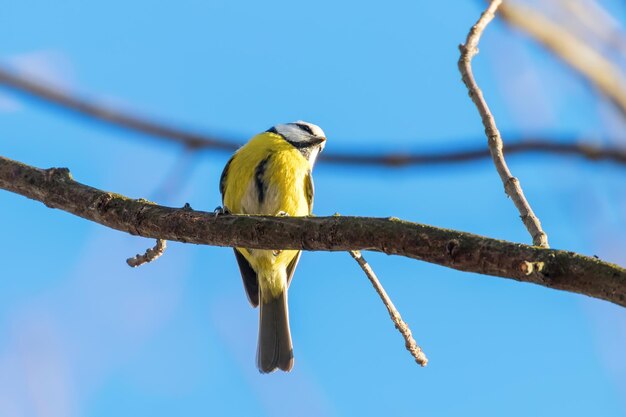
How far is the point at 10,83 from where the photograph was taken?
175 cm

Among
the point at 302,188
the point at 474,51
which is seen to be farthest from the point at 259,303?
the point at 474,51

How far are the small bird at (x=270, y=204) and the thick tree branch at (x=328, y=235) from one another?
5.21ft

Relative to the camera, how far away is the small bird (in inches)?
171

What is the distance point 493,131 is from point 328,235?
0.66 meters

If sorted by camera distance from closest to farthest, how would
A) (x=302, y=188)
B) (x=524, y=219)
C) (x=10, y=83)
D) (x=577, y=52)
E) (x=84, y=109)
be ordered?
(x=10, y=83)
(x=84, y=109)
(x=577, y=52)
(x=524, y=219)
(x=302, y=188)

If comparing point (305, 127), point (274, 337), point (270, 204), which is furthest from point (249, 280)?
point (305, 127)

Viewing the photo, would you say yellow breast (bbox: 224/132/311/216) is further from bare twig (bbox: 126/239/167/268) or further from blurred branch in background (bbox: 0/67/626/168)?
blurred branch in background (bbox: 0/67/626/168)

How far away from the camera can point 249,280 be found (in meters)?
4.72

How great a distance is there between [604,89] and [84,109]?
4.28 ft

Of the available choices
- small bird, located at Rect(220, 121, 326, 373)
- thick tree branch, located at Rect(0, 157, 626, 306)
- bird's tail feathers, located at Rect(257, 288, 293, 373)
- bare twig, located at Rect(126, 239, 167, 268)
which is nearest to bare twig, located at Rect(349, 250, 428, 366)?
thick tree branch, located at Rect(0, 157, 626, 306)

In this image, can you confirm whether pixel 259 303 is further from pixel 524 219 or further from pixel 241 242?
pixel 524 219

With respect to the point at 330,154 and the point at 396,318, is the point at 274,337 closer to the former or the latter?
the point at 396,318

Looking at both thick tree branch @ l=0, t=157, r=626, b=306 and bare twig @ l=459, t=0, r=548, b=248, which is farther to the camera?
bare twig @ l=459, t=0, r=548, b=248

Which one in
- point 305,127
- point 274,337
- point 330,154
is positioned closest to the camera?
point 330,154
